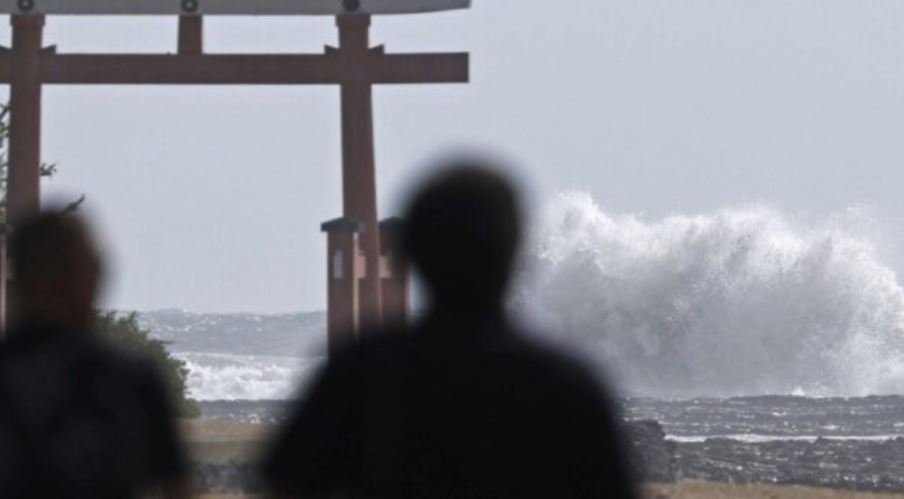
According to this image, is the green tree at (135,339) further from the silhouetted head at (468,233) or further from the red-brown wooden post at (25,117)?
the silhouetted head at (468,233)

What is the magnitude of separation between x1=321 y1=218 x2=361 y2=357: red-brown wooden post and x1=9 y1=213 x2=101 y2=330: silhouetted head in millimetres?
16394

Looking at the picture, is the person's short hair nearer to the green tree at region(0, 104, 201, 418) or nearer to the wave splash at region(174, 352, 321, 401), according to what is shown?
the green tree at region(0, 104, 201, 418)

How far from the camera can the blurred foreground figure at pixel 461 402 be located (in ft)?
18.8

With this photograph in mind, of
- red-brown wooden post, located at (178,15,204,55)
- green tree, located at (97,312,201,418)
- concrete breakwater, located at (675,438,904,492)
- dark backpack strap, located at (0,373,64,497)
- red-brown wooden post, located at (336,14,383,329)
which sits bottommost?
concrete breakwater, located at (675,438,904,492)

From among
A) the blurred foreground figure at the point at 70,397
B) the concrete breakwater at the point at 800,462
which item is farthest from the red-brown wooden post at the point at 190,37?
the blurred foreground figure at the point at 70,397

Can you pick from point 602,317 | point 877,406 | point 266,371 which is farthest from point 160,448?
point 602,317

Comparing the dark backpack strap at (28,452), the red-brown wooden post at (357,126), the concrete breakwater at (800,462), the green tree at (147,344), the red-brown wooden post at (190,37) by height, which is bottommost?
the concrete breakwater at (800,462)

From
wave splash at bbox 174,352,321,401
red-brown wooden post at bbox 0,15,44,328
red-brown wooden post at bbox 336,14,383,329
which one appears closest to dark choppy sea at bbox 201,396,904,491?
red-brown wooden post at bbox 336,14,383,329

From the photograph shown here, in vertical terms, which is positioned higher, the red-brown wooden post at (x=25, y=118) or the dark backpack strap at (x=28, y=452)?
the red-brown wooden post at (x=25, y=118)

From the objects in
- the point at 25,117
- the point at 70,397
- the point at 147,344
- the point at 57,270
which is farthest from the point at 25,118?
the point at 70,397

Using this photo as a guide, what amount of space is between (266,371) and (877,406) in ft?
61.8

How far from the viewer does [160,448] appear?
22.5 ft

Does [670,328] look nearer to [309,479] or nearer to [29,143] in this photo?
[29,143]

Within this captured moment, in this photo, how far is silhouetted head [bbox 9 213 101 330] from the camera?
6945 millimetres
